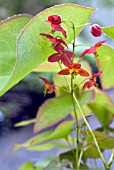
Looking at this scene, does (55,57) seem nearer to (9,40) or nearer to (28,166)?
(9,40)

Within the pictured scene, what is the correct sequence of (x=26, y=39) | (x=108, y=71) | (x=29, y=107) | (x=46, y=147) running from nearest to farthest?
1. (x=26, y=39)
2. (x=108, y=71)
3. (x=46, y=147)
4. (x=29, y=107)

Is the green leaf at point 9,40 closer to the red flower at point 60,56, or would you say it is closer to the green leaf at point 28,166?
the red flower at point 60,56

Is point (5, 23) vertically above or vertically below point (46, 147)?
above

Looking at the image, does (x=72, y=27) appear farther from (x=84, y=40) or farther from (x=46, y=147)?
(x=84, y=40)

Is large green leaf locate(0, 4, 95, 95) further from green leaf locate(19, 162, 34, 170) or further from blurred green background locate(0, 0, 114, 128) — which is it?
blurred green background locate(0, 0, 114, 128)

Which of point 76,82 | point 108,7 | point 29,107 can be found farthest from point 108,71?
point 108,7

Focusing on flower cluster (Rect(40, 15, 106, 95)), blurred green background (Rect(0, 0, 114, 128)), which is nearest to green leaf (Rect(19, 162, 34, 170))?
flower cluster (Rect(40, 15, 106, 95))

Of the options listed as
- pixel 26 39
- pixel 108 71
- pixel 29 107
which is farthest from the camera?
pixel 29 107
